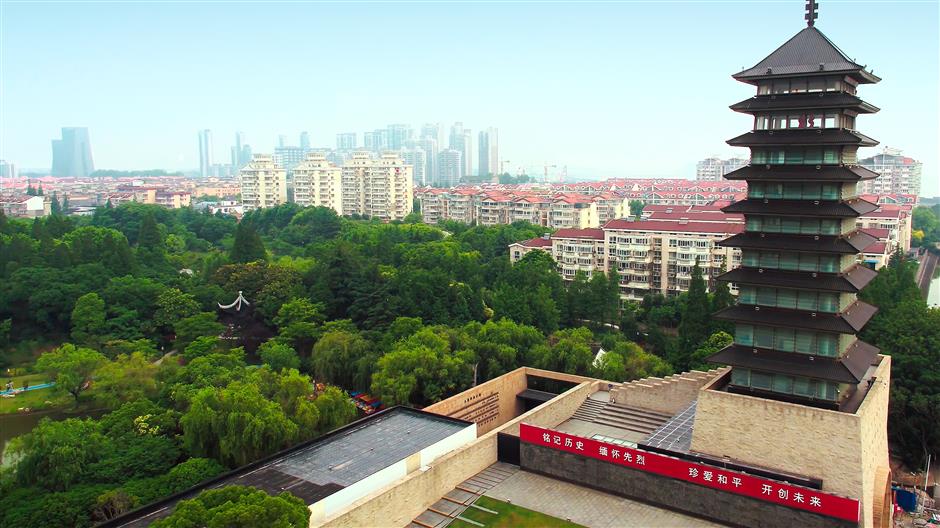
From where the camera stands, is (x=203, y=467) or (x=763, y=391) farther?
(x=203, y=467)

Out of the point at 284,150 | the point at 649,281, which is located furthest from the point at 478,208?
the point at 284,150

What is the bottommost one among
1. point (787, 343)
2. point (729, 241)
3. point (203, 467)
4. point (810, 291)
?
point (203, 467)

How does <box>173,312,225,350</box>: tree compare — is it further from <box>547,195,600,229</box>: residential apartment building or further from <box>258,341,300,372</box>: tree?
<box>547,195,600,229</box>: residential apartment building

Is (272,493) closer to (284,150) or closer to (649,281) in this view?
(649,281)

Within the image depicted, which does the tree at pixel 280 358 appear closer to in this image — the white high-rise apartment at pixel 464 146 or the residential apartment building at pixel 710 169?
the residential apartment building at pixel 710 169

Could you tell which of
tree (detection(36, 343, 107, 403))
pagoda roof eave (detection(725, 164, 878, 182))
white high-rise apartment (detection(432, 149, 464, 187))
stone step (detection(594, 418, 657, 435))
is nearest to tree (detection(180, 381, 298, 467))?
tree (detection(36, 343, 107, 403))

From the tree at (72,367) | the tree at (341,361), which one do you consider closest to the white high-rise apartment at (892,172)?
the tree at (341,361)
